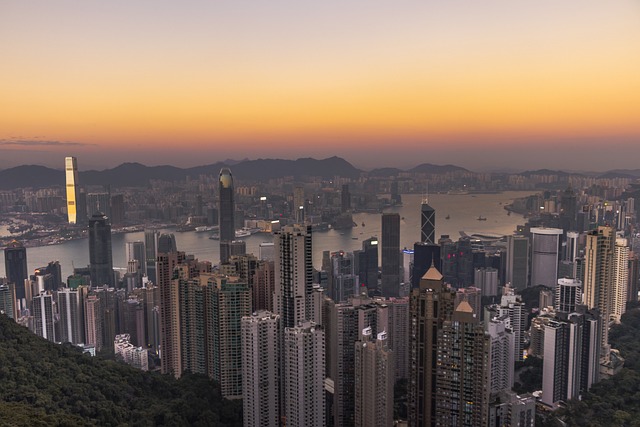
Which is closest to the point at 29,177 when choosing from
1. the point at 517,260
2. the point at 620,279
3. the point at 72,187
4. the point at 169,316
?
the point at 72,187

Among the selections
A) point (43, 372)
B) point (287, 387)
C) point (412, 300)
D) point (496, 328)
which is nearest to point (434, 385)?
point (412, 300)

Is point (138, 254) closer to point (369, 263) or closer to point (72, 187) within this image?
point (72, 187)

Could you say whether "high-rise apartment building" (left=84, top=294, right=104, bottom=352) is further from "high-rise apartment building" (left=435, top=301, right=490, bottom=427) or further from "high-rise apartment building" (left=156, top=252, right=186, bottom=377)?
"high-rise apartment building" (left=435, top=301, right=490, bottom=427)

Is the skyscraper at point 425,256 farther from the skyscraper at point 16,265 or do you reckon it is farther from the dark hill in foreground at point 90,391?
the skyscraper at point 16,265

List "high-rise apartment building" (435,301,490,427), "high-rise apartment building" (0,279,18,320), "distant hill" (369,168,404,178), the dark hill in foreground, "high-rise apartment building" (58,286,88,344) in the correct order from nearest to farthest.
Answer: "high-rise apartment building" (435,301,490,427) < the dark hill in foreground < "high-rise apartment building" (0,279,18,320) < "high-rise apartment building" (58,286,88,344) < "distant hill" (369,168,404,178)

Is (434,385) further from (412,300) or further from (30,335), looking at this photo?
(30,335)

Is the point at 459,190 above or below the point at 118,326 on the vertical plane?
above

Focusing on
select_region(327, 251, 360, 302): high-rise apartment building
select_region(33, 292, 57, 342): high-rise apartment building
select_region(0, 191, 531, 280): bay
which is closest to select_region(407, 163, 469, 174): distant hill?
select_region(0, 191, 531, 280): bay
